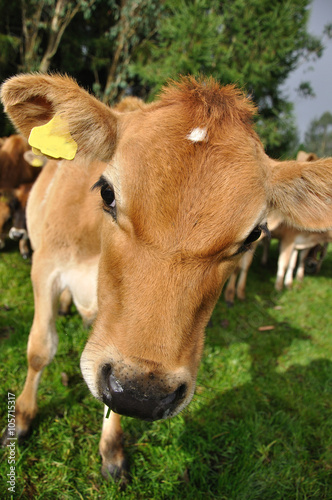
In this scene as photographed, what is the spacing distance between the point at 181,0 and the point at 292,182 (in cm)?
1404

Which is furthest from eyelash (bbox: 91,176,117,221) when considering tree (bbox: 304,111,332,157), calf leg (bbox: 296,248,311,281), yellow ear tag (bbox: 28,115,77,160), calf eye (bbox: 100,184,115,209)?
tree (bbox: 304,111,332,157)

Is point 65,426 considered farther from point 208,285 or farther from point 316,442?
point 316,442

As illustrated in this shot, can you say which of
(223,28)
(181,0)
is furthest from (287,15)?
(181,0)

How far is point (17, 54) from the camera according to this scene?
13.2m

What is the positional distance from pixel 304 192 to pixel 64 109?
155 centimetres

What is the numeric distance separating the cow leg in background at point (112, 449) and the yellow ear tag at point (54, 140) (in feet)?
6.26

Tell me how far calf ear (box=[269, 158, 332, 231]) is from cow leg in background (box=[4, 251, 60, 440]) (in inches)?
71.1

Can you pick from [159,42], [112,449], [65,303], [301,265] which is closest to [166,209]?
[112,449]

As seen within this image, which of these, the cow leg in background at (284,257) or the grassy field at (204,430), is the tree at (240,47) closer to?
the cow leg in background at (284,257)

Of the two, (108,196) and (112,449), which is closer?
(108,196)

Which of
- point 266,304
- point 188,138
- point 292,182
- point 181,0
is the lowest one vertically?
point 266,304

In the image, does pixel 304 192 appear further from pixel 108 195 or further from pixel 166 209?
pixel 108 195

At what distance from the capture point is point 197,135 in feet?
5.76

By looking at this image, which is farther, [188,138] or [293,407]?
[293,407]
